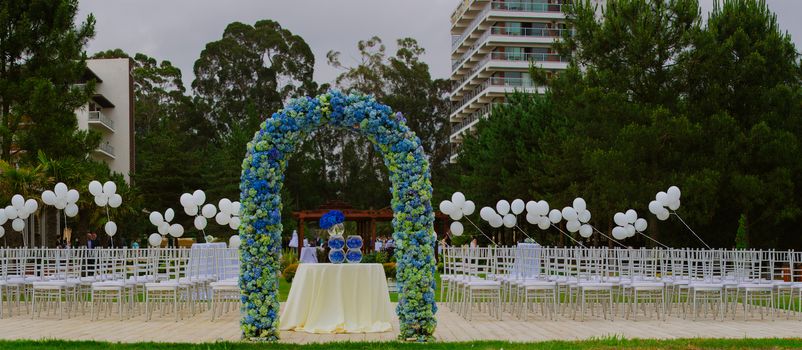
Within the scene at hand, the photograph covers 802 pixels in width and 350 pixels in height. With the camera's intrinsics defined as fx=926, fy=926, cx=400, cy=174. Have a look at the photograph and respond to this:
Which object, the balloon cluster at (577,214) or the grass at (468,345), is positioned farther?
the balloon cluster at (577,214)

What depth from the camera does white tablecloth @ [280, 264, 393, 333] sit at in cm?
1100

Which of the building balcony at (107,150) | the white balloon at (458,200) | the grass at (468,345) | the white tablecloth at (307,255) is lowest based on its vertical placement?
the grass at (468,345)

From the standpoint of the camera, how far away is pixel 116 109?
48.6 metres

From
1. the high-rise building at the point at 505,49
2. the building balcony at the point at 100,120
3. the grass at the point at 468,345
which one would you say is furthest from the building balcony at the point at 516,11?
the grass at the point at 468,345

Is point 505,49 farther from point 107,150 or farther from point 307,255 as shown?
point 307,255

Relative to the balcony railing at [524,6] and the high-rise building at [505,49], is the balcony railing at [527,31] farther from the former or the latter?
the balcony railing at [524,6]

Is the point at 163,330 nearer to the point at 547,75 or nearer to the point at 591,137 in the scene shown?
the point at 591,137

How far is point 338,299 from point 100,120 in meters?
37.2

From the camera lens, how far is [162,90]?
196 feet


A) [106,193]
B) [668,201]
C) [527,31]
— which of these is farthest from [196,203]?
[527,31]

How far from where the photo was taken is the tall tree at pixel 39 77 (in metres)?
25.9

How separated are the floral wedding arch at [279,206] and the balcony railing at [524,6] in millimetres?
54140

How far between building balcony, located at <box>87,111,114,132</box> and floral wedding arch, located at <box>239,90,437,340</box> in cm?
3647

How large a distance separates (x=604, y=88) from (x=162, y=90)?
39.8m
